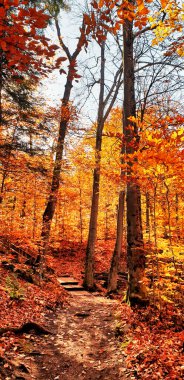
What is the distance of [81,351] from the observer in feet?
18.2

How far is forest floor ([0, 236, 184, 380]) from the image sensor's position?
4352 mm

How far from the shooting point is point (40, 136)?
1145 centimetres

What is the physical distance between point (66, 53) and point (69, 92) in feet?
6.19

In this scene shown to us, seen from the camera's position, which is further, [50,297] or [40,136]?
[40,136]

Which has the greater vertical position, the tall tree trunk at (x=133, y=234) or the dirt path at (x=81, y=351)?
the tall tree trunk at (x=133, y=234)

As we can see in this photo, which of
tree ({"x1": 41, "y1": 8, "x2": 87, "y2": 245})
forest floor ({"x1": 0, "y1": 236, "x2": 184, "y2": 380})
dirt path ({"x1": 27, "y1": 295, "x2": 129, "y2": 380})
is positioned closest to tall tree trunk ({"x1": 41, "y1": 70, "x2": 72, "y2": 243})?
tree ({"x1": 41, "y1": 8, "x2": 87, "y2": 245})

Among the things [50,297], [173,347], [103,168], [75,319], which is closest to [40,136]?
[103,168]

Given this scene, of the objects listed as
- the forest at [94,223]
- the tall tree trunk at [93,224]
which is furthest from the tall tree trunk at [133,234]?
the tall tree trunk at [93,224]

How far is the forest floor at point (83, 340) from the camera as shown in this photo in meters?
4.35

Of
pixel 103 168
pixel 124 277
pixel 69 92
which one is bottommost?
pixel 124 277

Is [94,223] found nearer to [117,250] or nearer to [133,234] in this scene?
[117,250]

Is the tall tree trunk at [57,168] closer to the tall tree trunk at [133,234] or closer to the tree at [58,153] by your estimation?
the tree at [58,153]

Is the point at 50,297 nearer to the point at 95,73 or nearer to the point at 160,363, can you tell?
the point at 160,363

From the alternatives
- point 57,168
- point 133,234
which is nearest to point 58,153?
point 57,168
